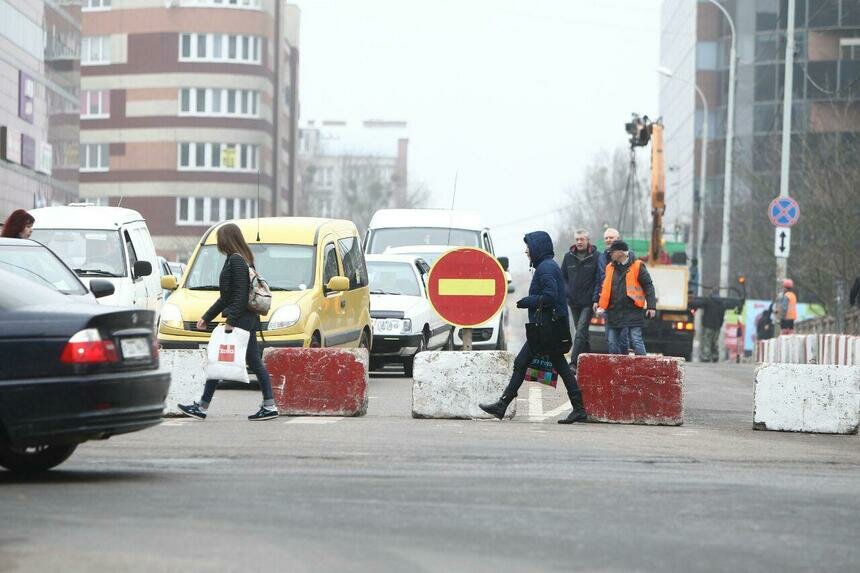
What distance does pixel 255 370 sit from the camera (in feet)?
50.5

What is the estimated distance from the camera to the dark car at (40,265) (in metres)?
14.5

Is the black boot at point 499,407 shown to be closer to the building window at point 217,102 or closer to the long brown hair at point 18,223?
the long brown hair at point 18,223

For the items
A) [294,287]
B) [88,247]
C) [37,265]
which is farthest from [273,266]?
[37,265]

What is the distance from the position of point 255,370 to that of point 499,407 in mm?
2135

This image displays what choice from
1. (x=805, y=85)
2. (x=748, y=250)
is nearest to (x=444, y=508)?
(x=748, y=250)

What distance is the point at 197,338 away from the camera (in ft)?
66.1

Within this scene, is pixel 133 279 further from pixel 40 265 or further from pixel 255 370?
pixel 255 370

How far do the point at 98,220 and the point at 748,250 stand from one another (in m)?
35.3

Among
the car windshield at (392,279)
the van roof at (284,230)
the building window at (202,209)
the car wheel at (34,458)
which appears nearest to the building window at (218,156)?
the building window at (202,209)

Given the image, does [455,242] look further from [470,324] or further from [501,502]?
[501,502]

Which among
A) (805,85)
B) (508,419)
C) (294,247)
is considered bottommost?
(508,419)

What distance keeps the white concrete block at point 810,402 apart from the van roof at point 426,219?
14761 millimetres

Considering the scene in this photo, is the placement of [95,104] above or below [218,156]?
above

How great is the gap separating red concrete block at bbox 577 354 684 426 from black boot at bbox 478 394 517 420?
72 centimetres
